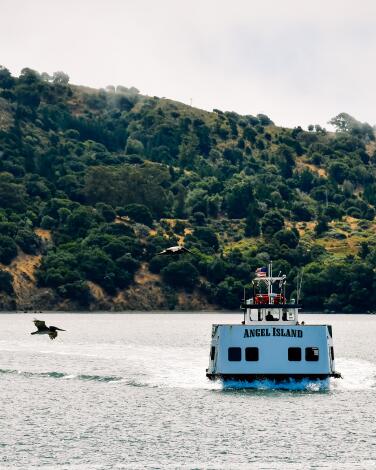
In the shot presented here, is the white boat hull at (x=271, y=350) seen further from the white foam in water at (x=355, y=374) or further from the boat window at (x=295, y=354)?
the white foam in water at (x=355, y=374)

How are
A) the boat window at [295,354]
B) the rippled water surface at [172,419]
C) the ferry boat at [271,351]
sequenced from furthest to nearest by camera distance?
the boat window at [295,354] < the ferry boat at [271,351] < the rippled water surface at [172,419]

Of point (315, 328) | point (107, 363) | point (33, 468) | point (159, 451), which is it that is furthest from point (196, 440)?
point (107, 363)

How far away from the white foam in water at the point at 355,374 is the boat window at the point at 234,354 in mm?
12656

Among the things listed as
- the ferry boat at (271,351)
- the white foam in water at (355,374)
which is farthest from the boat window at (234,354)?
the white foam in water at (355,374)

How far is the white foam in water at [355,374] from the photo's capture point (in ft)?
314

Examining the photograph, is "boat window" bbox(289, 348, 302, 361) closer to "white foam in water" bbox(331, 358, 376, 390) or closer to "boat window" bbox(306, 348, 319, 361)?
"boat window" bbox(306, 348, 319, 361)

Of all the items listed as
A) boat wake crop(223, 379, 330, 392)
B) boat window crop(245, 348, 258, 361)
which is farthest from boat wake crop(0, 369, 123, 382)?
boat window crop(245, 348, 258, 361)

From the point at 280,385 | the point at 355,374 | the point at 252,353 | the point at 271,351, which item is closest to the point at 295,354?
the point at 271,351

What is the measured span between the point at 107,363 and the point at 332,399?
1541 inches

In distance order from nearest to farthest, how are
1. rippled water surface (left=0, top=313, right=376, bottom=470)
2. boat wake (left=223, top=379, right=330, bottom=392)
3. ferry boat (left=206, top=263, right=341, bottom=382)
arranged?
rippled water surface (left=0, top=313, right=376, bottom=470) → ferry boat (left=206, top=263, right=341, bottom=382) → boat wake (left=223, top=379, right=330, bottom=392)

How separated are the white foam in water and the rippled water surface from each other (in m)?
0.15

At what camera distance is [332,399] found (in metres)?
85.1

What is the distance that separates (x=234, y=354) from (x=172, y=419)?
8.47m

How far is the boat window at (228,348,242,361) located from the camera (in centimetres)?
8262
